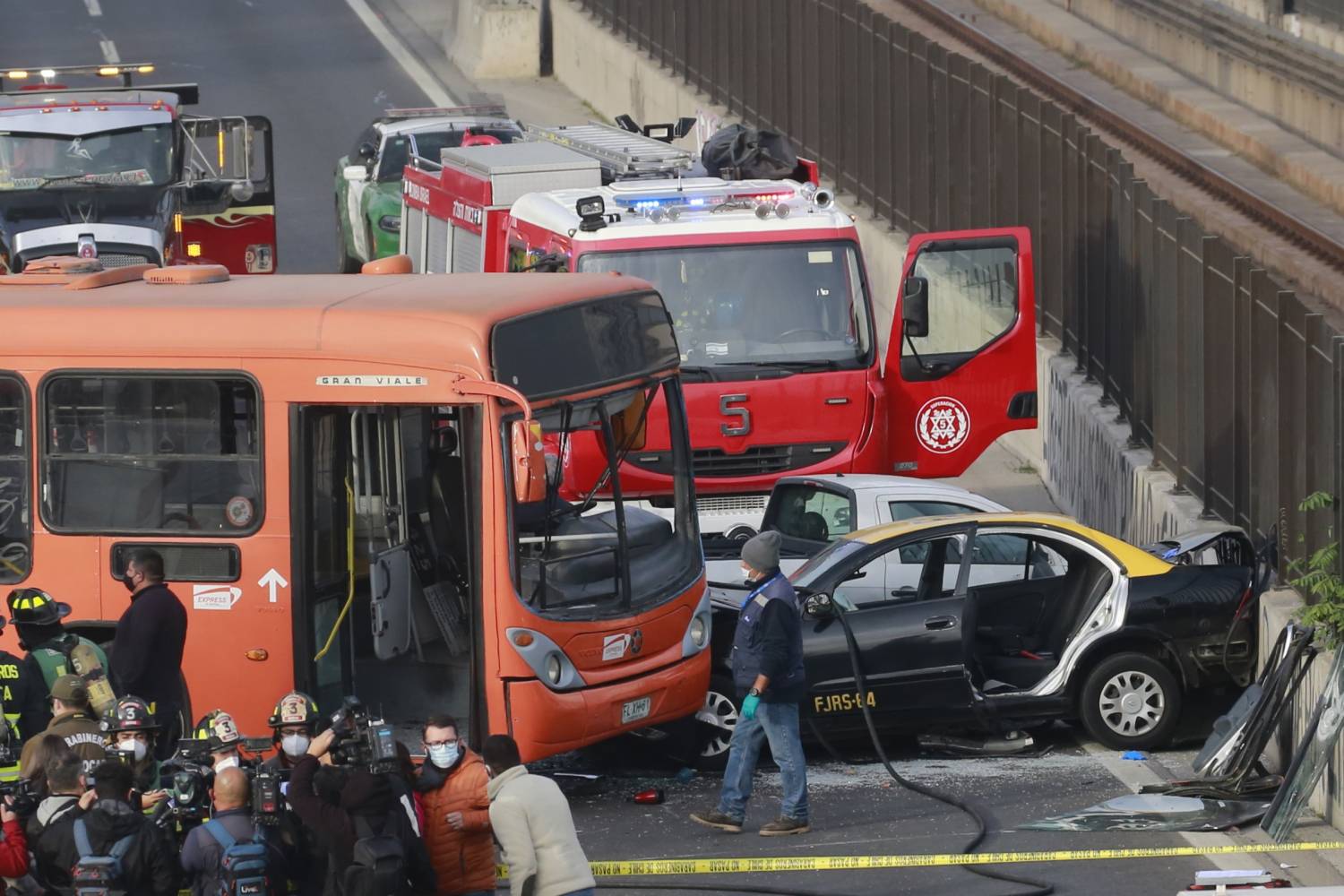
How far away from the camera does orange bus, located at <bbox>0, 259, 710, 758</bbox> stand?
1216cm

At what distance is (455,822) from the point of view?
9.18 meters

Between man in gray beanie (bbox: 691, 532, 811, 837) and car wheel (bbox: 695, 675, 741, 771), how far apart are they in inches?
50.3

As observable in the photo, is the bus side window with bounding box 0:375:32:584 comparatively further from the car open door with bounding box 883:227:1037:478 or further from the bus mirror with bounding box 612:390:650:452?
the car open door with bounding box 883:227:1037:478

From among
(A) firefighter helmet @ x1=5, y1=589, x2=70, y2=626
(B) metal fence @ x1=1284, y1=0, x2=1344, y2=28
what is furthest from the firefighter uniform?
(B) metal fence @ x1=1284, y1=0, x2=1344, y2=28

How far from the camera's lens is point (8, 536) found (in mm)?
Answer: 12945

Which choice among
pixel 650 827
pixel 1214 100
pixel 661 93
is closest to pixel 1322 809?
pixel 650 827

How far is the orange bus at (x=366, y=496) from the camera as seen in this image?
12.2m

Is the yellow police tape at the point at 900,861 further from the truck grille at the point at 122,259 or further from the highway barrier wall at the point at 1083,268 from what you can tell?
the truck grille at the point at 122,259

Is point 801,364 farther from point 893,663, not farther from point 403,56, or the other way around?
point 403,56

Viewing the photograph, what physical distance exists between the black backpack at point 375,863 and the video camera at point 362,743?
0.23m

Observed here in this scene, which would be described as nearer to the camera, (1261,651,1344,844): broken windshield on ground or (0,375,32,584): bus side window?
(1261,651,1344,844): broken windshield on ground

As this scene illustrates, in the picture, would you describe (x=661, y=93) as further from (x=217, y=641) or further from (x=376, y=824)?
(x=376, y=824)

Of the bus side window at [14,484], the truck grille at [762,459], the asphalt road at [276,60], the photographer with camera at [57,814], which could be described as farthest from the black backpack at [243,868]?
the asphalt road at [276,60]

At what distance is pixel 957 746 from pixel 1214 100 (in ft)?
69.1
